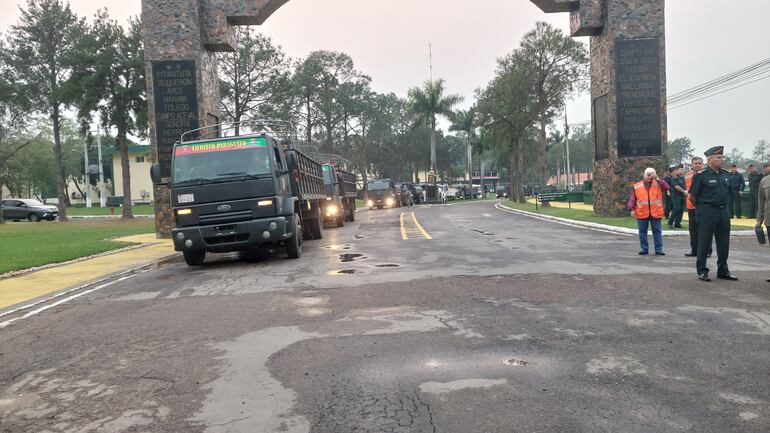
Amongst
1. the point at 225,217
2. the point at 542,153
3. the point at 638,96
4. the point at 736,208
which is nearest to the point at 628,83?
the point at 638,96

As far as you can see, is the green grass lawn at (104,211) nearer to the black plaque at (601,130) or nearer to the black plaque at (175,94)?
the black plaque at (175,94)

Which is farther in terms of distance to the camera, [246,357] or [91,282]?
[91,282]

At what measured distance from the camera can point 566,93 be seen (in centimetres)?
3872

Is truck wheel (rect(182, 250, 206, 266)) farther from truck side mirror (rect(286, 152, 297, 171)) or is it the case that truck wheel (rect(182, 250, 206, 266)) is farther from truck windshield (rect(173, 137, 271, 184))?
truck side mirror (rect(286, 152, 297, 171))

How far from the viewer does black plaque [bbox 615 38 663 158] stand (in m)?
20.6

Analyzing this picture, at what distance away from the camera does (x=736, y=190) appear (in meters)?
17.2

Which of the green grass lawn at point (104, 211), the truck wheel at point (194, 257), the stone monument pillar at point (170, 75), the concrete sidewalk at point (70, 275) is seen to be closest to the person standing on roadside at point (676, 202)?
the truck wheel at point (194, 257)

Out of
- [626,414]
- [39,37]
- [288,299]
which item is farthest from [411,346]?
[39,37]

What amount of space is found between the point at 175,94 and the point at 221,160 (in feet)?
34.7

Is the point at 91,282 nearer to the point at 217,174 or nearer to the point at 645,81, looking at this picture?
the point at 217,174

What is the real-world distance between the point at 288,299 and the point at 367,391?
12.4 ft

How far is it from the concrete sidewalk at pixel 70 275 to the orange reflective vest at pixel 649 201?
10.6 m

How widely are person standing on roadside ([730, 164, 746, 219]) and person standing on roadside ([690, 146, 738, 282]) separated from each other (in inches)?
340

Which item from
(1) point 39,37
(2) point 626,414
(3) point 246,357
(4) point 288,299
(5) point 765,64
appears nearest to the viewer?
(2) point 626,414
